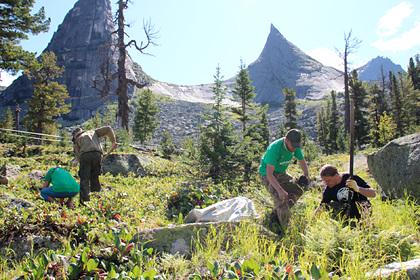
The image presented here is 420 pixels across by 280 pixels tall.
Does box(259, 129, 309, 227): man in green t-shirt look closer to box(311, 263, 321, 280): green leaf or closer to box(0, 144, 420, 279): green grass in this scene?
box(0, 144, 420, 279): green grass

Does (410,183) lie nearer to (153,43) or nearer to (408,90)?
(153,43)

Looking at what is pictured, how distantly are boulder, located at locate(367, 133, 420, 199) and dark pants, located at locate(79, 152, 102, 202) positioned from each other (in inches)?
250

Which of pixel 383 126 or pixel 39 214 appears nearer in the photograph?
pixel 39 214

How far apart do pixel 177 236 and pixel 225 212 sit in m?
1.73

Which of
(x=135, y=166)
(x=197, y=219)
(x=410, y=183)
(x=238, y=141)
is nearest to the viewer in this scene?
(x=197, y=219)

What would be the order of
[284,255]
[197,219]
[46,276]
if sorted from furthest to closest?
[197,219], [284,255], [46,276]

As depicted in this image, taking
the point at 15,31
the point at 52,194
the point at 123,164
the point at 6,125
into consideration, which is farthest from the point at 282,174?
the point at 6,125

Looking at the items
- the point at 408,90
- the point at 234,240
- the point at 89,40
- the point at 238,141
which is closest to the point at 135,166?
the point at 238,141

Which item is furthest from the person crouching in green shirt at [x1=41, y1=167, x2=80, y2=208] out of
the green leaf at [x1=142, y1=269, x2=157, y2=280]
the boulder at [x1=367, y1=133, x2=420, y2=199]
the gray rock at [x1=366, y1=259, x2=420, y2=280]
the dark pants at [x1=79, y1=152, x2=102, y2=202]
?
the boulder at [x1=367, y1=133, x2=420, y2=199]

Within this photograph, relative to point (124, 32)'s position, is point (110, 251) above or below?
below

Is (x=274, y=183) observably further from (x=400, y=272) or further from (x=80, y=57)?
(x=80, y=57)

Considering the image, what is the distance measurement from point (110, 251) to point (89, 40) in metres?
183

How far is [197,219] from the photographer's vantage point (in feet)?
21.0

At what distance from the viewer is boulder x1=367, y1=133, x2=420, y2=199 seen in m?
6.87
